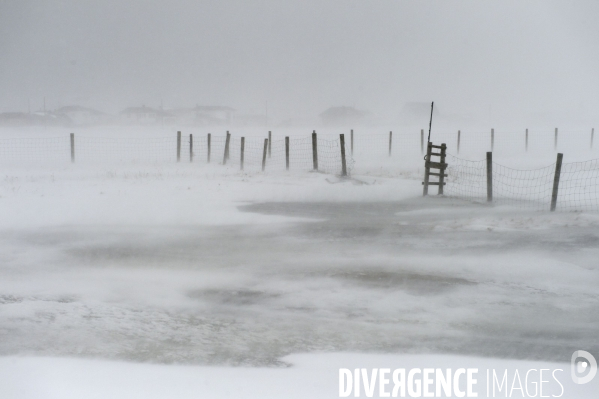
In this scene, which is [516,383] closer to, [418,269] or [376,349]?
[376,349]

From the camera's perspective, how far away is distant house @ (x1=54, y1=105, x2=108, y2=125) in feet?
327

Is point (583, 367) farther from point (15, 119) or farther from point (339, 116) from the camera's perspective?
point (339, 116)

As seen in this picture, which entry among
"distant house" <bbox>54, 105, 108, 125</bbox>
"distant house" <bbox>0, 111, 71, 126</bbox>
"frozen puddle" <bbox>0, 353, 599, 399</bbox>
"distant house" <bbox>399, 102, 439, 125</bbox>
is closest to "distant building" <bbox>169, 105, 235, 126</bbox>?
"distant house" <bbox>54, 105, 108, 125</bbox>

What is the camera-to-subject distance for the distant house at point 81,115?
327 feet

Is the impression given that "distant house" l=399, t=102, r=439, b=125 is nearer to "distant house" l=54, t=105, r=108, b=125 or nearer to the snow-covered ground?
"distant house" l=54, t=105, r=108, b=125

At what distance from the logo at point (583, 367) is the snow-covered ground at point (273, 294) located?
8 centimetres

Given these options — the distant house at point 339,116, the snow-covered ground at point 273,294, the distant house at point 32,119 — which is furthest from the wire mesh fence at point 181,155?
the distant house at point 339,116

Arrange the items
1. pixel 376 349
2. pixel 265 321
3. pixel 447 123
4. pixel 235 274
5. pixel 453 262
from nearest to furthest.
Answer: pixel 376 349 < pixel 265 321 < pixel 235 274 < pixel 453 262 < pixel 447 123

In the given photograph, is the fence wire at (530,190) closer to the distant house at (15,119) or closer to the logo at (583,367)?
the logo at (583,367)

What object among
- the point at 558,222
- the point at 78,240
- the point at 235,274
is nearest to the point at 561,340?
the point at 235,274

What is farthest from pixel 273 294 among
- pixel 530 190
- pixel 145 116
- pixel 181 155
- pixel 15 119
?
pixel 145 116

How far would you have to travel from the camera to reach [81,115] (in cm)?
10300

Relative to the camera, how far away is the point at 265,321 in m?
6.27

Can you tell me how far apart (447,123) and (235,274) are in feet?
338
